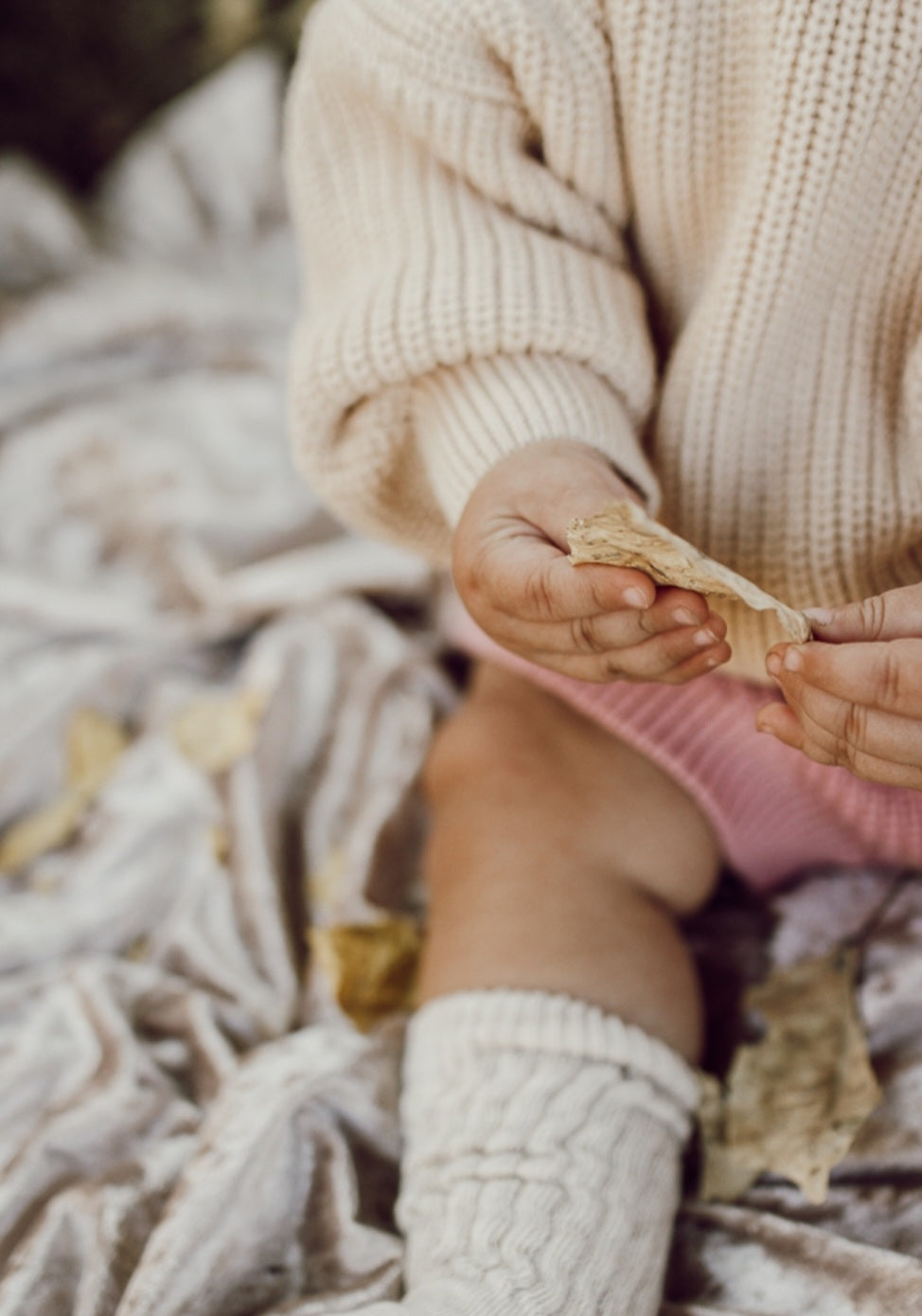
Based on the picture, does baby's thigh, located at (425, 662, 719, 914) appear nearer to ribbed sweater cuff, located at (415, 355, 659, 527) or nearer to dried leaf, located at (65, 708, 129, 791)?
ribbed sweater cuff, located at (415, 355, 659, 527)

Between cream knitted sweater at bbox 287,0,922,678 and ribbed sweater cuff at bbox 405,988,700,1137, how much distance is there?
0.21 m

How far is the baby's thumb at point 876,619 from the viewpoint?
420 mm

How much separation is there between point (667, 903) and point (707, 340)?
1.07ft

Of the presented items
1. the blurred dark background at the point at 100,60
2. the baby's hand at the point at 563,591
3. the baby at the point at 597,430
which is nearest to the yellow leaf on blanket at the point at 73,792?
the baby at the point at 597,430

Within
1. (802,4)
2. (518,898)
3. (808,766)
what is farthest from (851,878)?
(802,4)

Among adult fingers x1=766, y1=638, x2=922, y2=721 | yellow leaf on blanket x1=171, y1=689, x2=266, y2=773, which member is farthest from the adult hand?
yellow leaf on blanket x1=171, y1=689, x2=266, y2=773

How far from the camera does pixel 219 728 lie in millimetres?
878

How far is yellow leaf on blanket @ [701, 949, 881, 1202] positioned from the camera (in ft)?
1.86

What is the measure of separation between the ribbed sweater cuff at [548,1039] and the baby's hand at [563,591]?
189 millimetres

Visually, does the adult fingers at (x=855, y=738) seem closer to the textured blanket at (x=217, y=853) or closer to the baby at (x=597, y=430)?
the baby at (x=597, y=430)

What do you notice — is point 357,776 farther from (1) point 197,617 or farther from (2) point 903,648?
(2) point 903,648

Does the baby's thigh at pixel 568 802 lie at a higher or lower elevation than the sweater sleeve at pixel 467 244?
lower

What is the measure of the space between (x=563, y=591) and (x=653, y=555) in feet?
0.15

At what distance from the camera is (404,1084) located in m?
0.63
